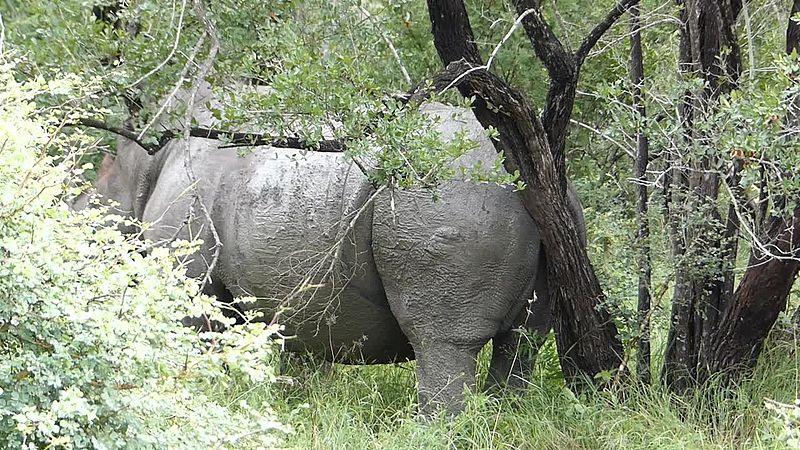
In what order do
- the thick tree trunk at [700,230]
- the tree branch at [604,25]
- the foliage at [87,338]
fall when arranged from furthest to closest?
the thick tree trunk at [700,230] < the tree branch at [604,25] < the foliage at [87,338]

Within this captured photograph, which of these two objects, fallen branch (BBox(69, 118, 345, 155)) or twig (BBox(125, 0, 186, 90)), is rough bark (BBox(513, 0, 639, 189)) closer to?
fallen branch (BBox(69, 118, 345, 155))

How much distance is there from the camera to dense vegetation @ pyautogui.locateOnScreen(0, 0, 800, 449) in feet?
11.0

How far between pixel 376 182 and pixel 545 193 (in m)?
0.86

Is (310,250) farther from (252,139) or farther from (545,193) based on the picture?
(545,193)

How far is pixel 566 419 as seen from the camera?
536 centimetres

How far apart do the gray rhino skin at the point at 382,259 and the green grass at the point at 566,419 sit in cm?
22

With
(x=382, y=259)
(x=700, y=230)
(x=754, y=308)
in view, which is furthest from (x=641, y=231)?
(x=382, y=259)

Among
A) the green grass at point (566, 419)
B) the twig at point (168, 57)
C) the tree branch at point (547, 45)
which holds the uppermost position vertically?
the tree branch at point (547, 45)

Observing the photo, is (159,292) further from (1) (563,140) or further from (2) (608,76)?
(2) (608,76)

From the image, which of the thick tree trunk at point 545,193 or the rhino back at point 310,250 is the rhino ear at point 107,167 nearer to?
the rhino back at point 310,250

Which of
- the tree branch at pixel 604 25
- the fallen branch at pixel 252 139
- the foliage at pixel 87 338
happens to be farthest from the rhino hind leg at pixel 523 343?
the foliage at pixel 87 338

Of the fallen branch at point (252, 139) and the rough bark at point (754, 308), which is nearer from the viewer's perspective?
the fallen branch at point (252, 139)

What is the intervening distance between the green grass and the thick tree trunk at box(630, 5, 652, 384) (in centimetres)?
19

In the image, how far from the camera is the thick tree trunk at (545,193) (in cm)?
514
